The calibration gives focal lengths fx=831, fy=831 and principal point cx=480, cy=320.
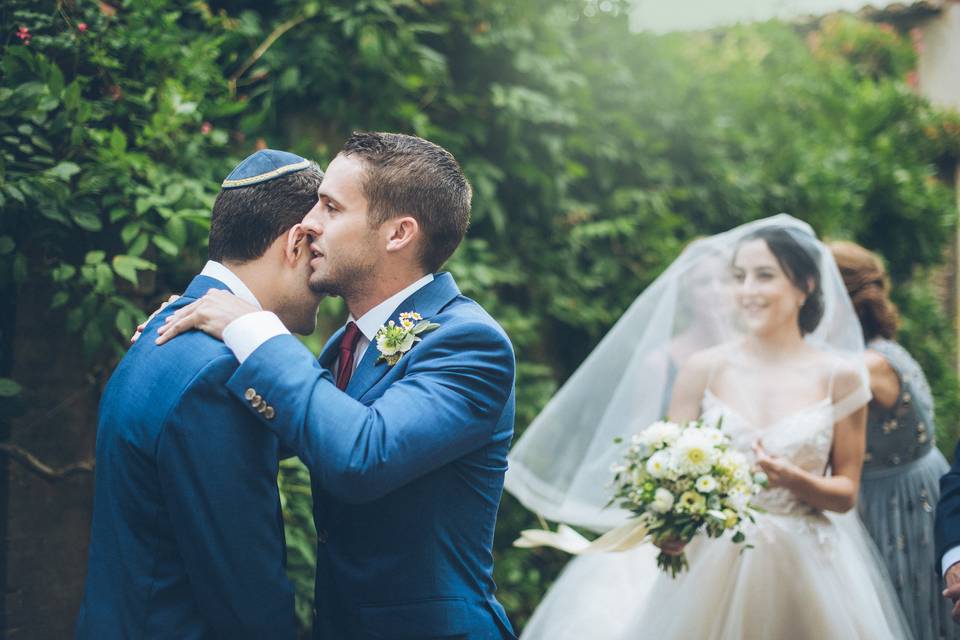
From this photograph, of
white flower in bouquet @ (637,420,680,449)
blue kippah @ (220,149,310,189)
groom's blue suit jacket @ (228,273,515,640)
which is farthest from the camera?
white flower in bouquet @ (637,420,680,449)

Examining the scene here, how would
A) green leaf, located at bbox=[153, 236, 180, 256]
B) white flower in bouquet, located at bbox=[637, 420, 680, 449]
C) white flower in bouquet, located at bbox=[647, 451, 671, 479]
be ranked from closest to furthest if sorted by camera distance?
green leaf, located at bbox=[153, 236, 180, 256], white flower in bouquet, located at bbox=[647, 451, 671, 479], white flower in bouquet, located at bbox=[637, 420, 680, 449]

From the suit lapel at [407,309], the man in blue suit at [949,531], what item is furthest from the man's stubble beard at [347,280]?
the man in blue suit at [949,531]

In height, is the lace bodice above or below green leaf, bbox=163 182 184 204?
below

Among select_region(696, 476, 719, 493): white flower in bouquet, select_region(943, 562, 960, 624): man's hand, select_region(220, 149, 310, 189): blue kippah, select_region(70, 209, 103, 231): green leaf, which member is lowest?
select_region(943, 562, 960, 624): man's hand

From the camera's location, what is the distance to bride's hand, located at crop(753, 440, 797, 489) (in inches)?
131

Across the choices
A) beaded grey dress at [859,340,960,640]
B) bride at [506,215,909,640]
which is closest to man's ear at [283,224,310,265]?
bride at [506,215,909,640]

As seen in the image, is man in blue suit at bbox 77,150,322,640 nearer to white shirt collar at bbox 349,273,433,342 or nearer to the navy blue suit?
white shirt collar at bbox 349,273,433,342

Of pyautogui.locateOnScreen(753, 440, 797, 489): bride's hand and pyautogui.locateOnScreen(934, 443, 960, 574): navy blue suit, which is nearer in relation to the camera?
pyautogui.locateOnScreen(934, 443, 960, 574): navy blue suit

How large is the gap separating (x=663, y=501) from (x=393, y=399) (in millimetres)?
1509

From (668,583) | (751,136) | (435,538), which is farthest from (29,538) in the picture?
(751,136)

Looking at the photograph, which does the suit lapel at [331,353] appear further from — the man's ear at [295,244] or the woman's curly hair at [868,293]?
the woman's curly hair at [868,293]

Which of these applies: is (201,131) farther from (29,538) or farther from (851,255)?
(851,255)

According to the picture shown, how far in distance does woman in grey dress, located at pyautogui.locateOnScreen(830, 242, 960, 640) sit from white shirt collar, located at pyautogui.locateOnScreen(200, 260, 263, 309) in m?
3.34

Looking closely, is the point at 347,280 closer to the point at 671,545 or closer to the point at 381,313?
the point at 381,313
